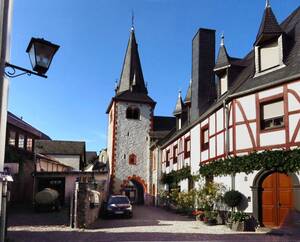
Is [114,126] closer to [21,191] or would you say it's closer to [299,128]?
[21,191]

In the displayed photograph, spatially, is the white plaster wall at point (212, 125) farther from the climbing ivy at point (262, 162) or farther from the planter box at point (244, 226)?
the planter box at point (244, 226)

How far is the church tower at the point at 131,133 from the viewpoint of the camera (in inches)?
1395

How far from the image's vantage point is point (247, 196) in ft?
49.5

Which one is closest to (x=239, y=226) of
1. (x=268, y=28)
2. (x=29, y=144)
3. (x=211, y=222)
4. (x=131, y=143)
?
(x=211, y=222)

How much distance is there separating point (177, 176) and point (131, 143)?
11.8m

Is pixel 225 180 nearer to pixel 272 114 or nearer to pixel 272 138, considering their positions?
pixel 272 138

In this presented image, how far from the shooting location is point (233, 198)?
49.4 feet

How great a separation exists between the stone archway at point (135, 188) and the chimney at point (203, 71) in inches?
542

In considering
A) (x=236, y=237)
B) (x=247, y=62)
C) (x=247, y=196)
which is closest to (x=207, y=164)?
(x=247, y=196)

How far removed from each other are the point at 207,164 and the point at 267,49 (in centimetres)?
625

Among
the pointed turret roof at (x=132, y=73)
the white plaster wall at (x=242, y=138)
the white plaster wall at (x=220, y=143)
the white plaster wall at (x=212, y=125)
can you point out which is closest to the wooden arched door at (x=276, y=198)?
the white plaster wall at (x=242, y=138)

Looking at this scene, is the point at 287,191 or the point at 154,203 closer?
the point at 287,191

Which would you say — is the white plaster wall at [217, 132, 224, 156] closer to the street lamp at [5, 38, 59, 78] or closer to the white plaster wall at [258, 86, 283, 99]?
the white plaster wall at [258, 86, 283, 99]

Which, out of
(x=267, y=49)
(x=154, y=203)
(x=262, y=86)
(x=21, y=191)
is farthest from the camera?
(x=154, y=203)
